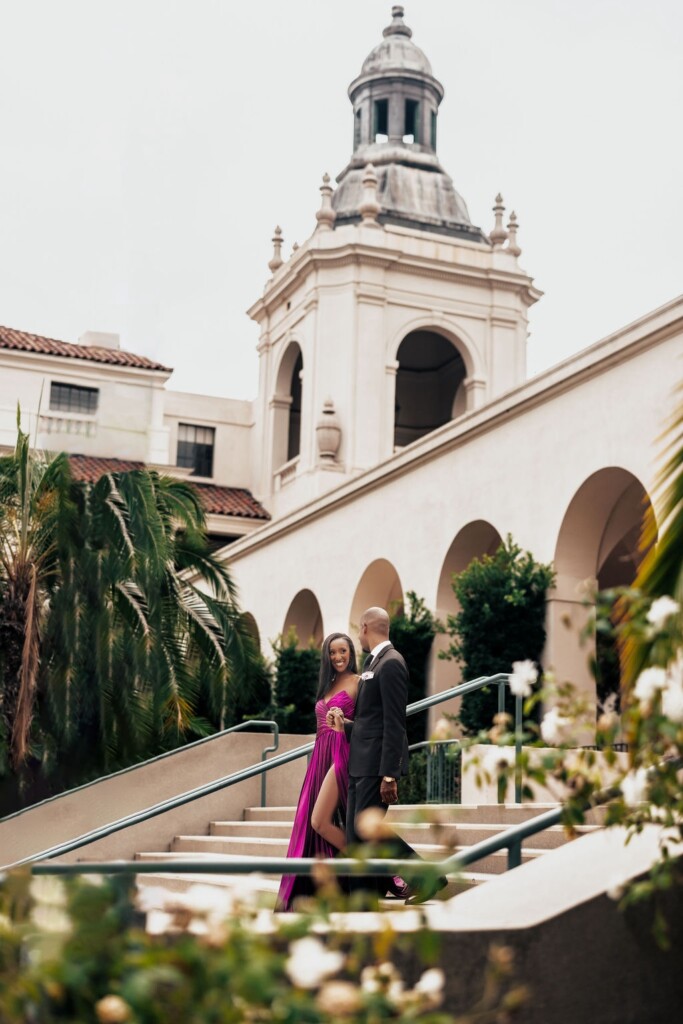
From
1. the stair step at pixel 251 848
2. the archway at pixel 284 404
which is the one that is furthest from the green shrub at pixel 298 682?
the archway at pixel 284 404

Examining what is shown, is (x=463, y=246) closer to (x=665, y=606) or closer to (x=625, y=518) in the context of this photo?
(x=625, y=518)

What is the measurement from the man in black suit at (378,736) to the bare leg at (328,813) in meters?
0.15

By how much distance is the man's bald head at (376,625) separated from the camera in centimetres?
806

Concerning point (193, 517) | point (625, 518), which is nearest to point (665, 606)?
point (193, 517)

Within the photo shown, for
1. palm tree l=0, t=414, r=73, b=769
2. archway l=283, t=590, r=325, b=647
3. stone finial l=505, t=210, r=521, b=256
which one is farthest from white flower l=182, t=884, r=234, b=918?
stone finial l=505, t=210, r=521, b=256

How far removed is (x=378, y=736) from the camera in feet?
25.9

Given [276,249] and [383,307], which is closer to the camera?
[383,307]

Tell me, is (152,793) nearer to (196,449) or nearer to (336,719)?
(336,719)

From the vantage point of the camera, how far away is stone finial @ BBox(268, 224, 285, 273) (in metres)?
38.2

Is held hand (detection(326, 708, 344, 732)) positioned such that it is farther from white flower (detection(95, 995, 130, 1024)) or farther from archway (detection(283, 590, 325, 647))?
archway (detection(283, 590, 325, 647))

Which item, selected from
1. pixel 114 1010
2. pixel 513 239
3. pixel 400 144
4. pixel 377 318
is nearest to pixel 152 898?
pixel 114 1010

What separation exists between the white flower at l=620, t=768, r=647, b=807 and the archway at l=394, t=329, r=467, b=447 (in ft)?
115

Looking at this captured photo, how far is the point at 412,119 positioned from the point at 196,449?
1146cm

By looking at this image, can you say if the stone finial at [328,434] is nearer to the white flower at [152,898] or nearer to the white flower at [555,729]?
the white flower at [555,729]
